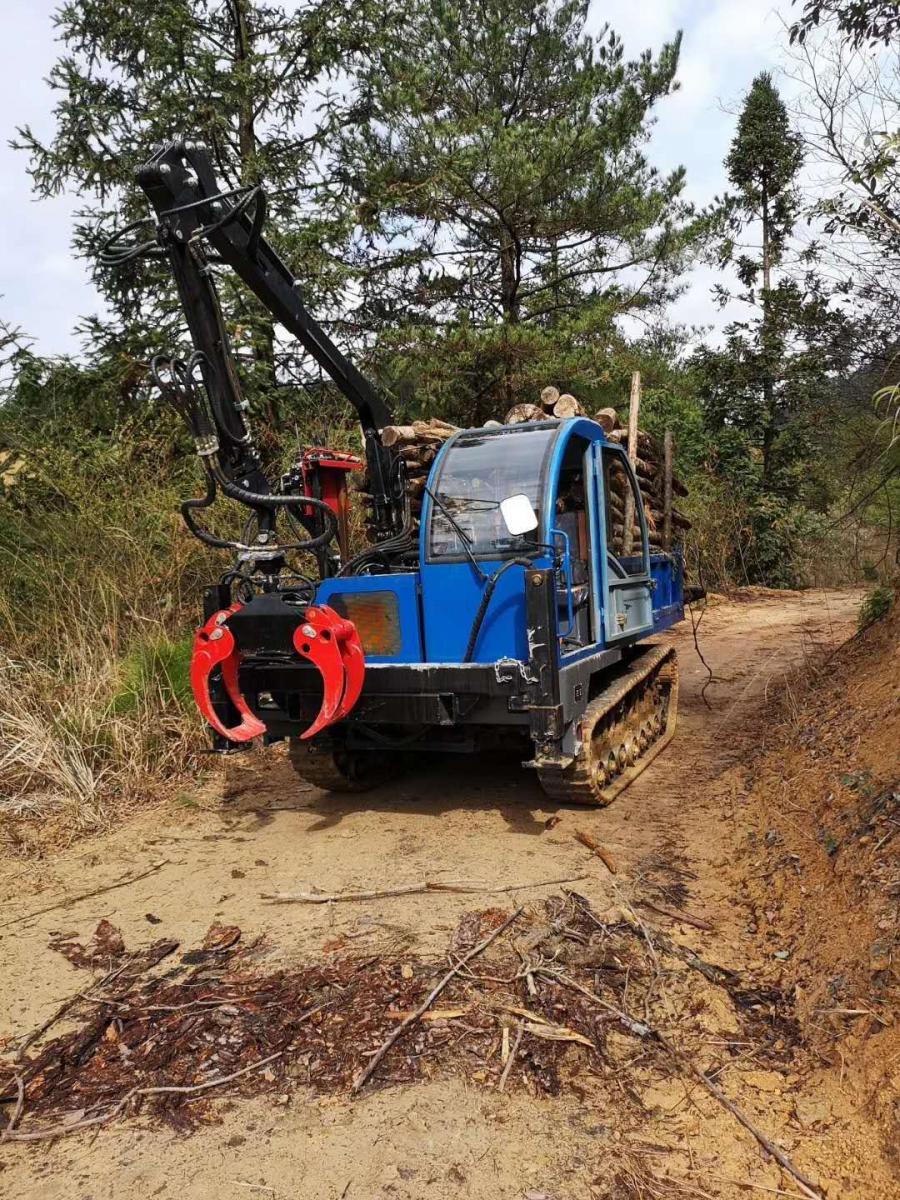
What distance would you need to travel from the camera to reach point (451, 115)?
49.8 feet

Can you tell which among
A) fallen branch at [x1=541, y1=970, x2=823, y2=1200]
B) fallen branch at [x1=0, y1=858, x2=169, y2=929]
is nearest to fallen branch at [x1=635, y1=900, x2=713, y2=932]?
fallen branch at [x1=541, y1=970, x2=823, y2=1200]

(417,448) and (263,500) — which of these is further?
(417,448)

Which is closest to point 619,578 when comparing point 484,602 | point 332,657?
point 484,602

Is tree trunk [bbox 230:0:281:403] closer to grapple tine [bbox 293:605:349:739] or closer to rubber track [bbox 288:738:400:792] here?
rubber track [bbox 288:738:400:792]

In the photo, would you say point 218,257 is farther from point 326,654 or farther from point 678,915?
point 678,915

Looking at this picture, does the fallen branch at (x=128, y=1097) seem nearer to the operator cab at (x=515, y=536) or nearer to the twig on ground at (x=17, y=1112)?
the twig on ground at (x=17, y=1112)

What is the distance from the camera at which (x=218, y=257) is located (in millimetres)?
5195

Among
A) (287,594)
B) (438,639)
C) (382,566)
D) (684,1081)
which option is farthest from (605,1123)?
(382,566)

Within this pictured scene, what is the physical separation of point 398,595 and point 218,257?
233cm

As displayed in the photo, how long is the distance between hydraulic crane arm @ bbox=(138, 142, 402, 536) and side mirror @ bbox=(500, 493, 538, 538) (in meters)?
1.69

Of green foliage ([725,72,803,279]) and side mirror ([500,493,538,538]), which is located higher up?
green foliage ([725,72,803,279])

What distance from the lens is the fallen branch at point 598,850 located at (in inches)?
179

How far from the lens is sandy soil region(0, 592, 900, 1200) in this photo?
2.44 metres

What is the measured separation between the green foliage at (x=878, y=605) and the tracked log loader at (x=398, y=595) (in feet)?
9.39
